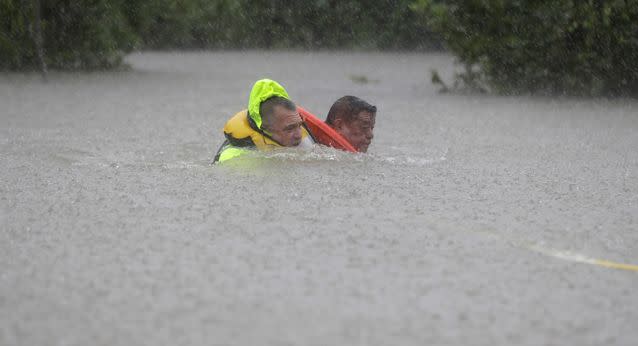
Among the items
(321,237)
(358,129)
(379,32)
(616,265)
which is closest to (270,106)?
(358,129)

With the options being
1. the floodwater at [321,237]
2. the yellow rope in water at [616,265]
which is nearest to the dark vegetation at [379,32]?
the floodwater at [321,237]

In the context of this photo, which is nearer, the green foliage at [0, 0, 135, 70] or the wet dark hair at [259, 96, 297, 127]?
the wet dark hair at [259, 96, 297, 127]

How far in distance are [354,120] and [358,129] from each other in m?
0.07

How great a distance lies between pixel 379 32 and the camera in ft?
79.3

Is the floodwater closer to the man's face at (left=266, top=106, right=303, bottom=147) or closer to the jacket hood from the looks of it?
the man's face at (left=266, top=106, right=303, bottom=147)

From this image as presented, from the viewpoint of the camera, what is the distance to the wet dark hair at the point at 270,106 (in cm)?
661

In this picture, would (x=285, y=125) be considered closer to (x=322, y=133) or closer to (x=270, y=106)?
(x=270, y=106)

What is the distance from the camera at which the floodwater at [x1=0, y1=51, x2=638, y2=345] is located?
11.5 ft

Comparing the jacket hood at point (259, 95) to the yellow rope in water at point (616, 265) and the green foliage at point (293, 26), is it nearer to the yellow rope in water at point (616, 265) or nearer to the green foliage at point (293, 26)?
the yellow rope in water at point (616, 265)

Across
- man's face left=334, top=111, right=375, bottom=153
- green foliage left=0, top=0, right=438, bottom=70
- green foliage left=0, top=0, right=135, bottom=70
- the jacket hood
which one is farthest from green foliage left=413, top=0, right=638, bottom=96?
green foliage left=0, top=0, right=438, bottom=70

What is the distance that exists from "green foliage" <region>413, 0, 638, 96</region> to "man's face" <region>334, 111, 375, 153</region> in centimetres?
523

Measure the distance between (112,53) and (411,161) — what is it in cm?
993

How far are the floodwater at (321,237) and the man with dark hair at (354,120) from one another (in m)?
0.12

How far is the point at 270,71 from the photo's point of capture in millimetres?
17406
